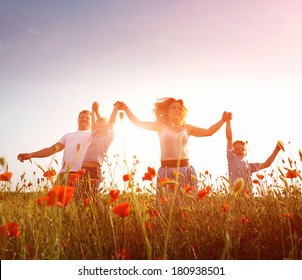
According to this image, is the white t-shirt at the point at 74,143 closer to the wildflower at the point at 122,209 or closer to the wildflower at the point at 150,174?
the wildflower at the point at 150,174

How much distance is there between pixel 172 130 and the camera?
493 cm

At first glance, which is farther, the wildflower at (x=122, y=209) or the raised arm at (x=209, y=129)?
the raised arm at (x=209, y=129)

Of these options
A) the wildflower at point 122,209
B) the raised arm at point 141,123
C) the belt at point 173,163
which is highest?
the raised arm at point 141,123

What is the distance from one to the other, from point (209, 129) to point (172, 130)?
0.55 metres

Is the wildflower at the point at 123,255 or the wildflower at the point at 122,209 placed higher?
the wildflower at the point at 122,209

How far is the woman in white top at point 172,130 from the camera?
465cm

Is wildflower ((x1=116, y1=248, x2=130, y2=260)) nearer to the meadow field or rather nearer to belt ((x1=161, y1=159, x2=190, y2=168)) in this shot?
the meadow field

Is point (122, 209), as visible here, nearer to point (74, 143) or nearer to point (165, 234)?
point (165, 234)

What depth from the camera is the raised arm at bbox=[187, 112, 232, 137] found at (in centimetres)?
474

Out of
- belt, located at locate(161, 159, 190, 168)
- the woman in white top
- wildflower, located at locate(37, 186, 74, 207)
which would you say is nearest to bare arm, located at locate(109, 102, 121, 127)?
the woman in white top

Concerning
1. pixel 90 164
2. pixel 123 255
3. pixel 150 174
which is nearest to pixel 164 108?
pixel 90 164

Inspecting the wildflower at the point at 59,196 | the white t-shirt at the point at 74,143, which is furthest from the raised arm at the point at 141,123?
the wildflower at the point at 59,196
